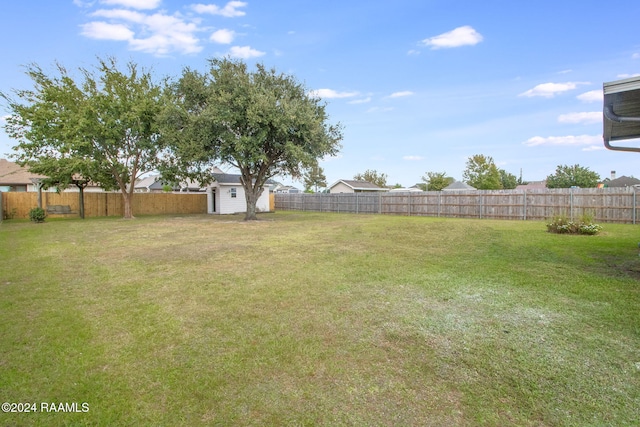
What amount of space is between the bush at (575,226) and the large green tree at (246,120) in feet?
34.3

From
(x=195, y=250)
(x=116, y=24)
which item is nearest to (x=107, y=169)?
(x=116, y=24)

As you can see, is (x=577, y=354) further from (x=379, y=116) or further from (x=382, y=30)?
(x=379, y=116)

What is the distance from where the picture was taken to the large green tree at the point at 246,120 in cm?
1540

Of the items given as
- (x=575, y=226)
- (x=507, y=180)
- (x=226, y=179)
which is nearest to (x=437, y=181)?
(x=507, y=180)

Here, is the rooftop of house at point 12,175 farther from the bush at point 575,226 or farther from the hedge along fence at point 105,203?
the bush at point 575,226

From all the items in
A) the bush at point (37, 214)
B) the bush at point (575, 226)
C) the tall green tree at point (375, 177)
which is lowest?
the bush at point (575, 226)

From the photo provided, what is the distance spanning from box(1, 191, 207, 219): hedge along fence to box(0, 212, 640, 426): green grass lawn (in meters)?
17.4

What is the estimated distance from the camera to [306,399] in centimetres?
233

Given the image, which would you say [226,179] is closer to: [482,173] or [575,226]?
[575,226]

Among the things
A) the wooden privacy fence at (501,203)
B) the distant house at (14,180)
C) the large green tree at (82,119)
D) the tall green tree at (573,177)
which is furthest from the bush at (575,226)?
the tall green tree at (573,177)

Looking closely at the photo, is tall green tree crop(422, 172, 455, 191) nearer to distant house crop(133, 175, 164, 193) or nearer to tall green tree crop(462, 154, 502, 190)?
tall green tree crop(462, 154, 502, 190)

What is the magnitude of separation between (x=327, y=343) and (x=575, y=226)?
1125 cm

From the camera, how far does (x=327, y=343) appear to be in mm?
3180

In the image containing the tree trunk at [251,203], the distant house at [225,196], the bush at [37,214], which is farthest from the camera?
the distant house at [225,196]
